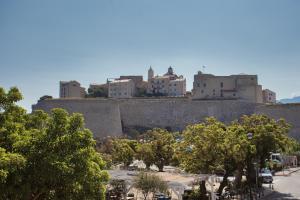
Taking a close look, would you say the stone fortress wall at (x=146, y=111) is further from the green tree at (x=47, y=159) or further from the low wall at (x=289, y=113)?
the green tree at (x=47, y=159)

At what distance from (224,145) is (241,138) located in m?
2.70

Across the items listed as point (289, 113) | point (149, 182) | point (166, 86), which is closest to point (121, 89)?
point (166, 86)

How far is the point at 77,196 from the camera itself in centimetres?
830

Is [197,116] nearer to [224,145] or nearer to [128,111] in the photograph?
[128,111]

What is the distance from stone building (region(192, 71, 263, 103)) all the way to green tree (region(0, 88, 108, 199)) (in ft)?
212

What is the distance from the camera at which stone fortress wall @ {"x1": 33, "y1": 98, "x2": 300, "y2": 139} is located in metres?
64.9

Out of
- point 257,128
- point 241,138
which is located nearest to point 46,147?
point 241,138

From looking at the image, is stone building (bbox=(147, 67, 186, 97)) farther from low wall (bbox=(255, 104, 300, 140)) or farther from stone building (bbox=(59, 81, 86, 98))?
low wall (bbox=(255, 104, 300, 140))

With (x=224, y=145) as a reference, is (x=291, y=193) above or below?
below

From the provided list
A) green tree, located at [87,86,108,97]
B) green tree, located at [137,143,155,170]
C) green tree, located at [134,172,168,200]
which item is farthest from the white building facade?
green tree, located at [134,172,168,200]

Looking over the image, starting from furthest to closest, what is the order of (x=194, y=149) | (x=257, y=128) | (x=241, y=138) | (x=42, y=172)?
(x=257, y=128) → (x=241, y=138) → (x=194, y=149) → (x=42, y=172)

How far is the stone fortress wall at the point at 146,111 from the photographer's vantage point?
6494 centimetres

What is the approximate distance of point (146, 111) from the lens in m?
72.2

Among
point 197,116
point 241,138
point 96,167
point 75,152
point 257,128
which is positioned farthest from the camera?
point 197,116
